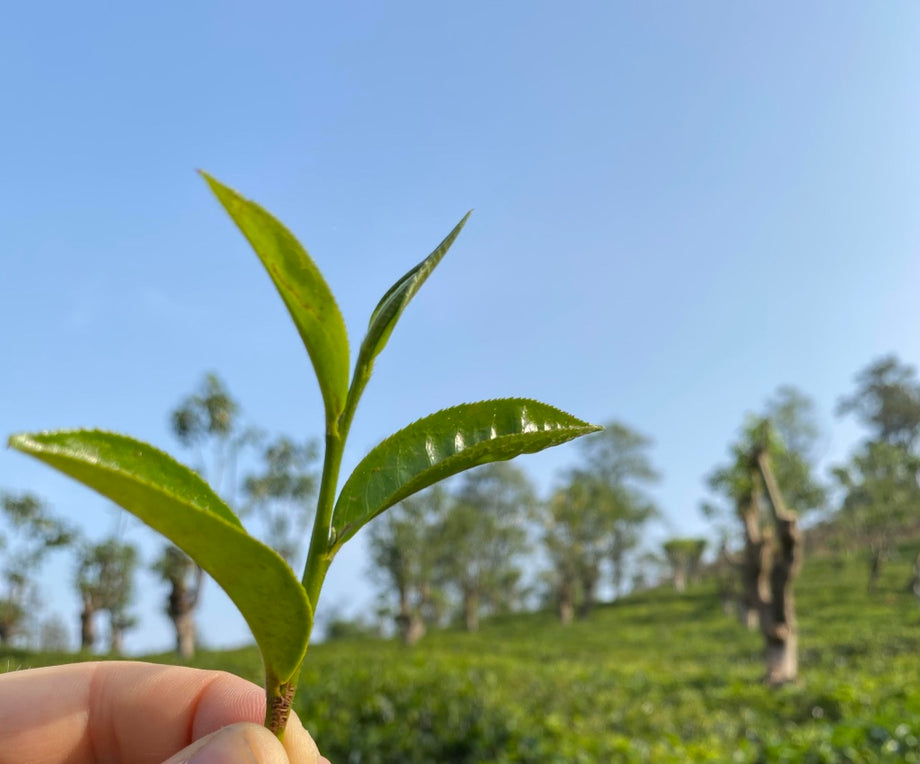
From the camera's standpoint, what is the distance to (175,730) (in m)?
1.41

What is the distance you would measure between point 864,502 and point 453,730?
88.5 ft

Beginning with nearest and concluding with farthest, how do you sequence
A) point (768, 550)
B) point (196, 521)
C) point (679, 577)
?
point (196, 521) → point (768, 550) → point (679, 577)

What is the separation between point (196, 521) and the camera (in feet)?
2.36

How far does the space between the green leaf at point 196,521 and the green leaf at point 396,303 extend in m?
0.24

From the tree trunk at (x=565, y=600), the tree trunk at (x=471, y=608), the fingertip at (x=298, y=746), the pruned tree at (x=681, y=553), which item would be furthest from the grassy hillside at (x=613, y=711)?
the pruned tree at (x=681, y=553)

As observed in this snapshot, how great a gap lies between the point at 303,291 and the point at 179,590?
20.9 metres

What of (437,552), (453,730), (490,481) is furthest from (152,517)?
(490,481)

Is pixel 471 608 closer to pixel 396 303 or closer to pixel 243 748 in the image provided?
pixel 243 748

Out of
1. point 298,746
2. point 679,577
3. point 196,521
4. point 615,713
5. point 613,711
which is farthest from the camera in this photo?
point 679,577

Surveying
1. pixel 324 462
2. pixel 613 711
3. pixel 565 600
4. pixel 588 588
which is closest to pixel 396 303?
pixel 324 462

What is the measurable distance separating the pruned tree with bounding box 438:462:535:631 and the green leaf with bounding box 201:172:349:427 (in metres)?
28.6

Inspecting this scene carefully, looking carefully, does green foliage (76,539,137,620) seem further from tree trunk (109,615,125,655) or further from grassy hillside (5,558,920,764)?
grassy hillside (5,558,920,764)

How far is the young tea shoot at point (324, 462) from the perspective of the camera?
720 millimetres

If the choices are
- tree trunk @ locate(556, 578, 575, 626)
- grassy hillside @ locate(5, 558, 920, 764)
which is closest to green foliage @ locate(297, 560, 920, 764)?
grassy hillside @ locate(5, 558, 920, 764)
